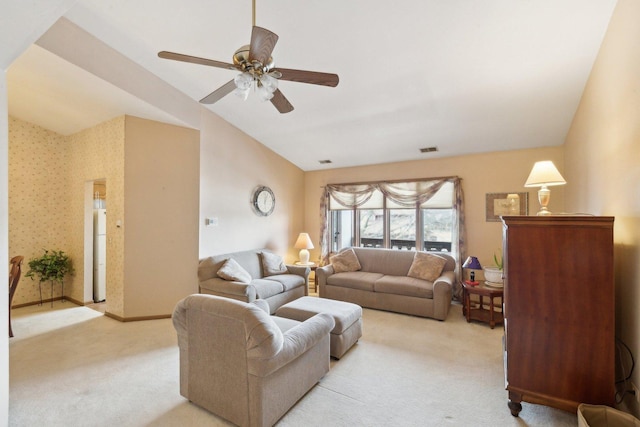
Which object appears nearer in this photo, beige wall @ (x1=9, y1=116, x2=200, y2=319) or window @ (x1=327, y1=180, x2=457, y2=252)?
beige wall @ (x1=9, y1=116, x2=200, y2=319)

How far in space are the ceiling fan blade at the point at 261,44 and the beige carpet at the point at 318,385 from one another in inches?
100

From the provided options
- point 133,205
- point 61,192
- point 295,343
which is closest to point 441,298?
point 295,343

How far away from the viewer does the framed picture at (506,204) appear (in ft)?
14.6

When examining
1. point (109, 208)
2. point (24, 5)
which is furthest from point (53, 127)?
point (24, 5)

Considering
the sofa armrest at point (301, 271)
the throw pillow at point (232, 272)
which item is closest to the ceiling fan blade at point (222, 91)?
the throw pillow at point (232, 272)

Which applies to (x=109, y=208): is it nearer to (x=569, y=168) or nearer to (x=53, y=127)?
(x=53, y=127)

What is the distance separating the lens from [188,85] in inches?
149

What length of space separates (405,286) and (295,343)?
8.67ft

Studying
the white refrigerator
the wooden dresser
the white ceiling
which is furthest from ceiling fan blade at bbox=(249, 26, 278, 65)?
the white refrigerator

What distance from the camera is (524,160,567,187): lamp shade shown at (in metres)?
2.62

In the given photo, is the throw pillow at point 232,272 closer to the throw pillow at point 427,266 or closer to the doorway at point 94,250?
the doorway at point 94,250

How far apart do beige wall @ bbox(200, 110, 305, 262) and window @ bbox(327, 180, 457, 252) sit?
106cm

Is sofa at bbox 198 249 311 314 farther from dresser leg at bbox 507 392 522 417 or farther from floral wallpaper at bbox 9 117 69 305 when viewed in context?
floral wallpaper at bbox 9 117 69 305

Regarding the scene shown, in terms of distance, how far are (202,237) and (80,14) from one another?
9.27 ft
